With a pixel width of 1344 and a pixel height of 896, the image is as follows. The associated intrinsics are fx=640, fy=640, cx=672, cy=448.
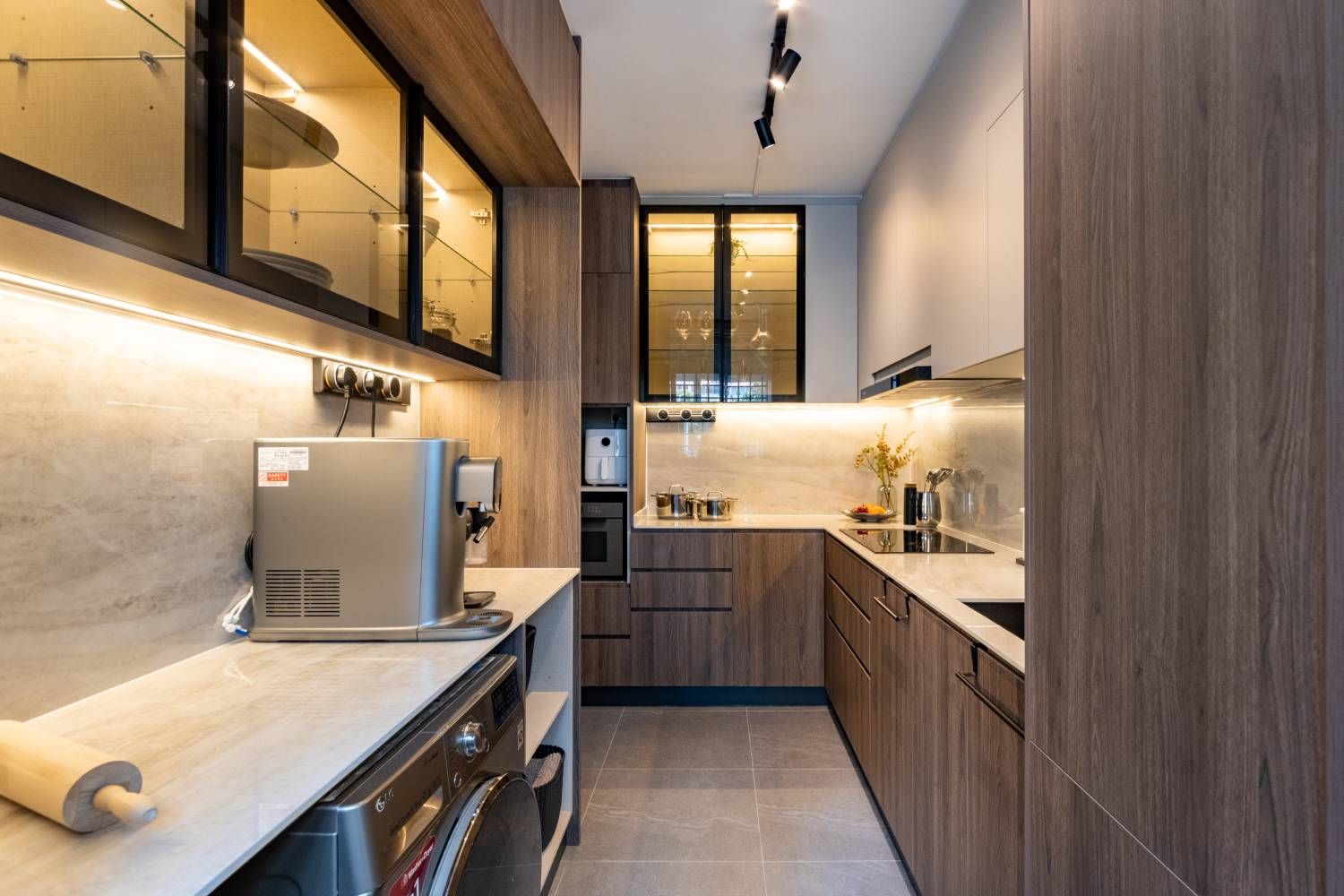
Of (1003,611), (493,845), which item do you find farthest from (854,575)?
(493,845)

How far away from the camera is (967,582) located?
1.84 meters

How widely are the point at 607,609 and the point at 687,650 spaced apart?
1.49ft

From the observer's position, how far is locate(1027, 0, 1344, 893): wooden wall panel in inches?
21.5

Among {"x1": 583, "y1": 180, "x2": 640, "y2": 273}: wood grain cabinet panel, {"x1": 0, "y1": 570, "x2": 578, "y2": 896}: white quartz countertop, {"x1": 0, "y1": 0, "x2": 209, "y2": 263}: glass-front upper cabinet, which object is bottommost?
{"x1": 0, "y1": 570, "x2": 578, "y2": 896}: white quartz countertop

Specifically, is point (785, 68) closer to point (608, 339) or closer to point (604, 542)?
point (608, 339)

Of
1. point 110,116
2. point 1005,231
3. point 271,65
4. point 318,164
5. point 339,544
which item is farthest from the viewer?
point 1005,231

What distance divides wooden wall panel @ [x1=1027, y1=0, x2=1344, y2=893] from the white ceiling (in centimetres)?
137

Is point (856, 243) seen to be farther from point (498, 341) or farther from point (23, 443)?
point (23, 443)

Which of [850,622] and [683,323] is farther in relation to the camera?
[683,323]

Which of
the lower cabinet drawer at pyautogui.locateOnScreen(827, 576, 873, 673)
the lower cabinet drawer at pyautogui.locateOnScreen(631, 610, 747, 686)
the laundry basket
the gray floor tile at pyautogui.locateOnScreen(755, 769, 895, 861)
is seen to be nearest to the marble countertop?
the lower cabinet drawer at pyautogui.locateOnScreen(827, 576, 873, 673)

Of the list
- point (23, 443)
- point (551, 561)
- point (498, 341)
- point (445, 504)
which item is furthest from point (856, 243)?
point (23, 443)

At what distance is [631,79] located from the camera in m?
2.43

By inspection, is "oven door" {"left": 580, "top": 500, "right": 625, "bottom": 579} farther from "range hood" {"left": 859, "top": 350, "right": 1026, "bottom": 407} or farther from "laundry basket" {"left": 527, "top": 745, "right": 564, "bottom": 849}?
"range hood" {"left": 859, "top": 350, "right": 1026, "bottom": 407}

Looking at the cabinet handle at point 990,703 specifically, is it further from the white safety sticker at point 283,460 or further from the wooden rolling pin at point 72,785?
the white safety sticker at point 283,460
